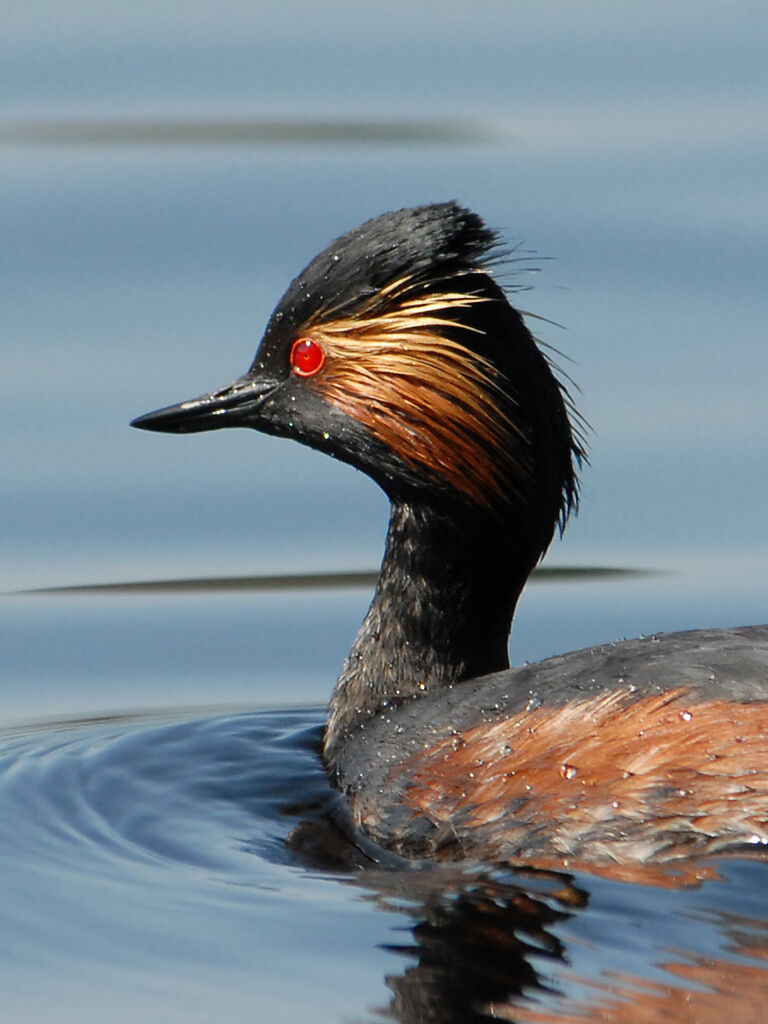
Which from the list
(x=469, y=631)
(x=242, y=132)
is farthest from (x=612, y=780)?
(x=242, y=132)

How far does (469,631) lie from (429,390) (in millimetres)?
1007

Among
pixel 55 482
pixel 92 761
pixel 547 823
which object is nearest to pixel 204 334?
pixel 55 482

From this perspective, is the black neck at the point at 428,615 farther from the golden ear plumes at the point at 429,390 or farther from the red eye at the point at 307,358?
the red eye at the point at 307,358

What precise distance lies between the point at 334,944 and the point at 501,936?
52 cm

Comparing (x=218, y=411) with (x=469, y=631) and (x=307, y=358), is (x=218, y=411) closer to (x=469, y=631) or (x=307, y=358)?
(x=307, y=358)

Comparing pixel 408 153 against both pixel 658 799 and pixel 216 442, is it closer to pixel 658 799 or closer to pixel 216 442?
pixel 216 442

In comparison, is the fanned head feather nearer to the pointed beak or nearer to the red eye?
the red eye

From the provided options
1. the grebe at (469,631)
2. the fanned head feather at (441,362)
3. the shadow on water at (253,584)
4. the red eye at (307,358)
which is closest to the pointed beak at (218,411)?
the grebe at (469,631)

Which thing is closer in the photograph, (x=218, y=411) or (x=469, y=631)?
(x=469, y=631)

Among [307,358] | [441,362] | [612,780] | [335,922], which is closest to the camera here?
[335,922]

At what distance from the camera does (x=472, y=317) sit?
8.42m

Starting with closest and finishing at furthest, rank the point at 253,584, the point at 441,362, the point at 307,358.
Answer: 1. the point at 441,362
2. the point at 307,358
3. the point at 253,584

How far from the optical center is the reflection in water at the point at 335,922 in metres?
6.77

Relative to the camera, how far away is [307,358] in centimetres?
884
